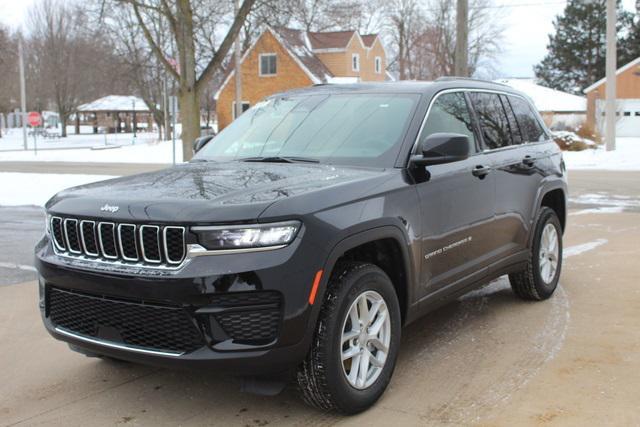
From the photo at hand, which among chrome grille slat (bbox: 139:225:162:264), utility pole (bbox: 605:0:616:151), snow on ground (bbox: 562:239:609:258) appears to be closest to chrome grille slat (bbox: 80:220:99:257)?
chrome grille slat (bbox: 139:225:162:264)

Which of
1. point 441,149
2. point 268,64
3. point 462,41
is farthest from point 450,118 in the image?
point 268,64

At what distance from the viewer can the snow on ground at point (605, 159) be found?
23.4m

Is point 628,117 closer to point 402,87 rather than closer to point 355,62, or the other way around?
point 355,62

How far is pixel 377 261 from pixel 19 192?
47.4 ft

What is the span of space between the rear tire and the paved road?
124 mm

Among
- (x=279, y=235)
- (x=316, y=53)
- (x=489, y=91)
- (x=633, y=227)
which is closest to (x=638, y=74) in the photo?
(x=316, y=53)

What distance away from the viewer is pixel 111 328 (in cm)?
361

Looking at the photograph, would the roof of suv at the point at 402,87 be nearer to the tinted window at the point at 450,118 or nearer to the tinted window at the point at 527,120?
the tinted window at the point at 450,118

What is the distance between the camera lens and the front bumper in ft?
10.8

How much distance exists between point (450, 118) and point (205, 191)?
6.96ft

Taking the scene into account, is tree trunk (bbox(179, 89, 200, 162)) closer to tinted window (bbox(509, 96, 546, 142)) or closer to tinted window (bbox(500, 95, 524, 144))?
tinted window (bbox(509, 96, 546, 142))

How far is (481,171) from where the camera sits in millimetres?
5047

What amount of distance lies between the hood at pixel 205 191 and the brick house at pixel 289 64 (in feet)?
136

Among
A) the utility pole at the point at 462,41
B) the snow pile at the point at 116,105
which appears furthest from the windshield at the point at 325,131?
the snow pile at the point at 116,105
